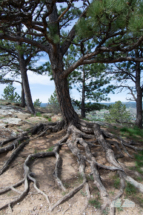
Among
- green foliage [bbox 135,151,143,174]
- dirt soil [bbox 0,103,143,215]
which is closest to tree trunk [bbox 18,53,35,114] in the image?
dirt soil [bbox 0,103,143,215]

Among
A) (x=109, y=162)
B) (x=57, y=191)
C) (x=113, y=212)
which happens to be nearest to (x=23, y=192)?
(x=57, y=191)

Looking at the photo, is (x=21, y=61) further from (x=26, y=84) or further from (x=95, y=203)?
(x=95, y=203)

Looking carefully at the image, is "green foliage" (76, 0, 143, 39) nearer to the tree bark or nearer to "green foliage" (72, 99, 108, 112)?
the tree bark

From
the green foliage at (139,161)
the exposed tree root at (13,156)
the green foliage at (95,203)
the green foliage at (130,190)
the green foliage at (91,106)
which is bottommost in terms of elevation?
the green foliage at (95,203)

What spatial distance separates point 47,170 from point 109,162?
1641mm

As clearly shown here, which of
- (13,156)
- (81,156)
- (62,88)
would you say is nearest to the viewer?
(81,156)

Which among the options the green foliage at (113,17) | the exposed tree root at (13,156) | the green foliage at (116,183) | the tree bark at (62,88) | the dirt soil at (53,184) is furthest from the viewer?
the tree bark at (62,88)

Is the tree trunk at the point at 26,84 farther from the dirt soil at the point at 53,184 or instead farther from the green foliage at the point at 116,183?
the green foliage at the point at 116,183

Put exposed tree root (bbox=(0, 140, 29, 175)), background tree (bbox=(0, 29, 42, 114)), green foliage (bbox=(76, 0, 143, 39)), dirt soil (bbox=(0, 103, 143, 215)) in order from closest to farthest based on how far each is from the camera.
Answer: dirt soil (bbox=(0, 103, 143, 215)), green foliage (bbox=(76, 0, 143, 39)), exposed tree root (bbox=(0, 140, 29, 175)), background tree (bbox=(0, 29, 42, 114))

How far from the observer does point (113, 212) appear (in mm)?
2172

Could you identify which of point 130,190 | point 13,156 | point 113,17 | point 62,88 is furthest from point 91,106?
point 130,190

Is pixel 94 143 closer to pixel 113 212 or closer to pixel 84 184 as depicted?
pixel 84 184

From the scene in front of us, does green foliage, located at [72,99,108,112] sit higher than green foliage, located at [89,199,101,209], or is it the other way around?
green foliage, located at [72,99,108,112]

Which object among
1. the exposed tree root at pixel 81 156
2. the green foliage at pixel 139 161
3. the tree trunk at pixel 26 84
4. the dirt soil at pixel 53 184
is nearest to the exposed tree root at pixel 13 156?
the exposed tree root at pixel 81 156
